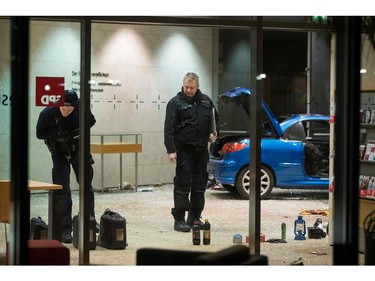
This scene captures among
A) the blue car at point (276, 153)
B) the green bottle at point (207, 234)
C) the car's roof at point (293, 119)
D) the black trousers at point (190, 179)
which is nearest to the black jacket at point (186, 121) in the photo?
the black trousers at point (190, 179)

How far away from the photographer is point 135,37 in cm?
992

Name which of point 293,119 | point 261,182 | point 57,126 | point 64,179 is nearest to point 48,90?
point 57,126

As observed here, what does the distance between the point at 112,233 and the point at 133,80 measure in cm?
218

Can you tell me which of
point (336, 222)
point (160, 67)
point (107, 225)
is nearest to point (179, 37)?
→ point (160, 67)

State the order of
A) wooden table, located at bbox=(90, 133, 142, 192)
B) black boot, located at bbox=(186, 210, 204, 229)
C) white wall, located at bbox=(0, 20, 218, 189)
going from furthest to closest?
wooden table, located at bbox=(90, 133, 142, 192) < black boot, located at bbox=(186, 210, 204, 229) < white wall, located at bbox=(0, 20, 218, 189)

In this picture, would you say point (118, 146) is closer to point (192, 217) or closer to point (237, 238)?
point (192, 217)

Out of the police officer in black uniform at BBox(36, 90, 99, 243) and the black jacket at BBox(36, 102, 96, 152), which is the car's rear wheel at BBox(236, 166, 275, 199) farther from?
the black jacket at BBox(36, 102, 96, 152)

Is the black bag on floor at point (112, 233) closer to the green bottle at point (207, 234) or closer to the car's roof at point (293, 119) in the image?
the green bottle at point (207, 234)

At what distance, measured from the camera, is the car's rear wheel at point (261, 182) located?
1103cm

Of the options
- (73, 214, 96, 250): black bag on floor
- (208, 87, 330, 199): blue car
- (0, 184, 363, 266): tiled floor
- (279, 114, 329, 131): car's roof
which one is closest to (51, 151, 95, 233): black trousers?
(0, 184, 363, 266): tiled floor

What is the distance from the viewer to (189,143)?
917cm

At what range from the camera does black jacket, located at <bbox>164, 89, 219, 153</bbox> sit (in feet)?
29.8

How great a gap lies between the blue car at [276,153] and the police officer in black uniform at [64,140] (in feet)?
7.85

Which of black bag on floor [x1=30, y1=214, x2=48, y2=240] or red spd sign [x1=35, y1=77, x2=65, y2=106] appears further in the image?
black bag on floor [x1=30, y1=214, x2=48, y2=240]
